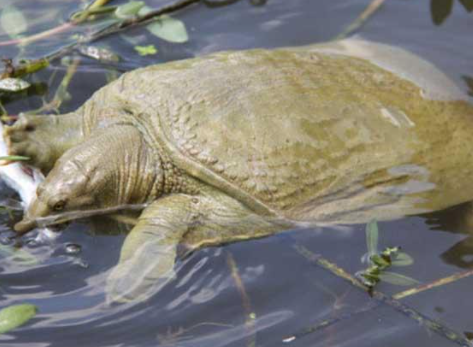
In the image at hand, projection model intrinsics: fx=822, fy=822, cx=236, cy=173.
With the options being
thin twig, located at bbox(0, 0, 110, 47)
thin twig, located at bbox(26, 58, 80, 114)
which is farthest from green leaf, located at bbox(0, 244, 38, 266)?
thin twig, located at bbox(0, 0, 110, 47)

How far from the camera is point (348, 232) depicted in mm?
3371

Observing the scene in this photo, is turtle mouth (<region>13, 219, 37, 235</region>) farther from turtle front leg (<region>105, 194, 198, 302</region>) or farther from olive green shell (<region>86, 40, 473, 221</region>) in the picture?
olive green shell (<region>86, 40, 473, 221</region>)

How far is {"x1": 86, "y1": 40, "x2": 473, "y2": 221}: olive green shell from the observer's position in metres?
3.21

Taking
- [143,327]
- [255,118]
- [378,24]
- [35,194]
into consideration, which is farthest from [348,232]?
[378,24]

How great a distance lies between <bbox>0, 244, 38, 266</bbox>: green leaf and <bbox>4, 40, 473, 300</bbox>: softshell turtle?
4.4 inches

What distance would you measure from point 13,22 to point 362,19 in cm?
193

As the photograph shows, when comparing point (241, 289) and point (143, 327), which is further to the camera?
point (241, 289)

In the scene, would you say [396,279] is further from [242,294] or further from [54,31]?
[54,31]

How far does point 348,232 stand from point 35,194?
1292 mm

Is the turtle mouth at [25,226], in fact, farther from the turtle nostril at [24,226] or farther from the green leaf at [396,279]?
the green leaf at [396,279]

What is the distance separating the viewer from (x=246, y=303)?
120 inches

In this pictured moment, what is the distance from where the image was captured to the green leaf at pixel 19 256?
3203mm

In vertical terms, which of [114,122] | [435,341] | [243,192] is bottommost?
[435,341]

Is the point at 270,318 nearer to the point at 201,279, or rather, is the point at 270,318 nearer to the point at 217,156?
the point at 201,279
